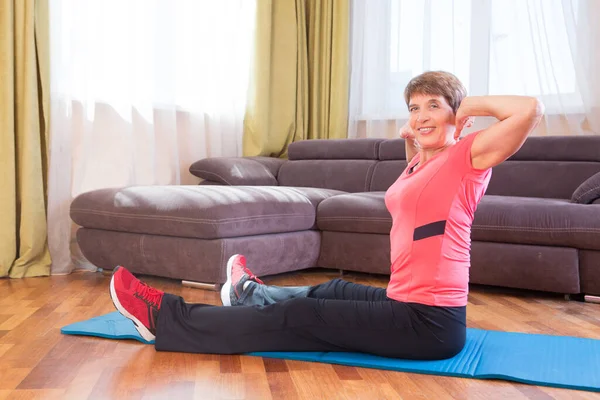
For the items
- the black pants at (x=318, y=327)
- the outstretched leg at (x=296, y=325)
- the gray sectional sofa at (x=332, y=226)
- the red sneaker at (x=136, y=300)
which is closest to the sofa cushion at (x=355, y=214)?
the gray sectional sofa at (x=332, y=226)

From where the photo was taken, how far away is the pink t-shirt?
6.02ft

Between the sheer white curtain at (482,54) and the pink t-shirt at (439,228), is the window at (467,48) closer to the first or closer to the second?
the sheer white curtain at (482,54)

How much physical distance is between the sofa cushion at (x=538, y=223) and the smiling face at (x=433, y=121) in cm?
126

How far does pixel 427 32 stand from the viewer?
4695 mm

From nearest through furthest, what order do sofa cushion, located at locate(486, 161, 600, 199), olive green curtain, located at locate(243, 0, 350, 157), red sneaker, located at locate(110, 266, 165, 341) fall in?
red sneaker, located at locate(110, 266, 165, 341) < sofa cushion, located at locate(486, 161, 600, 199) < olive green curtain, located at locate(243, 0, 350, 157)

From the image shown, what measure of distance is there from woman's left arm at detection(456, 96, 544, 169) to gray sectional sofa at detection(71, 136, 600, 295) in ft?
4.47

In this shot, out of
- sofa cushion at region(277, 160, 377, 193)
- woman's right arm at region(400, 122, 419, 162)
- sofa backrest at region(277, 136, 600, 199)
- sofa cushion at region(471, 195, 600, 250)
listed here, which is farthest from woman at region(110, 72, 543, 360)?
sofa cushion at region(277, 160, 377, 193)

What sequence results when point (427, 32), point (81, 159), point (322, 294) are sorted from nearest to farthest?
point (322, 294)
point (81, 159)
point (427, 32)

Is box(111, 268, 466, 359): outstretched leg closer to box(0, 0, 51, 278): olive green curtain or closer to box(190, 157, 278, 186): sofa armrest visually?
box(0, 0, 51, 278): olive green curtain

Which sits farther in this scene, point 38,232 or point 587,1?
point 587,1

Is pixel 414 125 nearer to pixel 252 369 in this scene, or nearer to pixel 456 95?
pixel 456 95

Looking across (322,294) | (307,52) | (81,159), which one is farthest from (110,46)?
(322,294)

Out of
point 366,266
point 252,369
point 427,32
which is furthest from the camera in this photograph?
point 427,32

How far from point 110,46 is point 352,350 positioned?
262 centimetres
